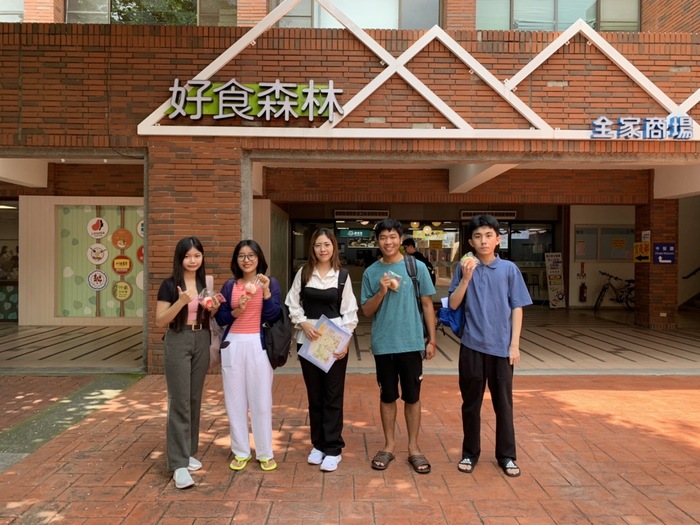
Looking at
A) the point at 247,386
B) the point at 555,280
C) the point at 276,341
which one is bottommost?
the point at 247,386

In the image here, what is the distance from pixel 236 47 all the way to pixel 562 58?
4227 mm

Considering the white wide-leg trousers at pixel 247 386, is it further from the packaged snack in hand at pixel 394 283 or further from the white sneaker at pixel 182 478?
the packaged snack in hand at pixel 394 283

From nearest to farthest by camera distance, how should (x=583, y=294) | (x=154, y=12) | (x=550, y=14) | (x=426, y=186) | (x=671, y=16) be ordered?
1. (x=154, y=12)
2. (x=671, y=16)
3. (x=550, y=14)
4. (x=426, y=186)
5. (x=583, y=294)

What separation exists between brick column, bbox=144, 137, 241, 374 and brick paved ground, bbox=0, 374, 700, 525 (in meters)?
1.95

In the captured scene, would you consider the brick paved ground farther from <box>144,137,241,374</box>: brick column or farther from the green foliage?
the green foliage

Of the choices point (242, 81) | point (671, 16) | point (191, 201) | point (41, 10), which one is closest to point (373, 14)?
point (242, 81)

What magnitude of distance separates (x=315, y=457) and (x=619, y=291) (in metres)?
14.2

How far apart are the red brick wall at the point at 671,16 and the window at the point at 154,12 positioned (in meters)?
8.60

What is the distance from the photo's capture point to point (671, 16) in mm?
11008

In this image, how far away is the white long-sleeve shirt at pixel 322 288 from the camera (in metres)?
3.82

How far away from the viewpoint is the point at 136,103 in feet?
22.3

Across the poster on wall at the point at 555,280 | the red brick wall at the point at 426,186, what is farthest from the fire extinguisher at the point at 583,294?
the red brick wall at the point at 426,186

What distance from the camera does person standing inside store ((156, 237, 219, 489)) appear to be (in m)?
3.59

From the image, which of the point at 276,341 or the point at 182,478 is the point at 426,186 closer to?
the point at 276,341
